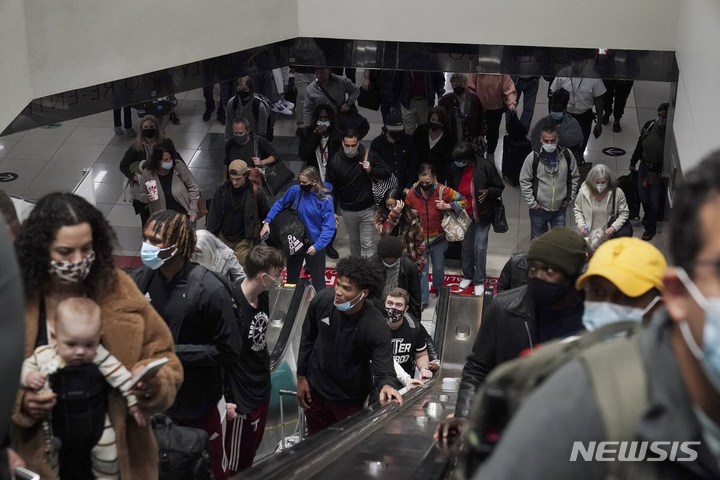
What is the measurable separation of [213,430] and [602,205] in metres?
5.91

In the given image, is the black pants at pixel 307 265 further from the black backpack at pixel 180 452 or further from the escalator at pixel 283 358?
the black backpack at pixel 180 452

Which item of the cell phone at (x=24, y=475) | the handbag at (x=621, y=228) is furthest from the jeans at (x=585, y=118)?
the cell phone at (x=24, y=475)

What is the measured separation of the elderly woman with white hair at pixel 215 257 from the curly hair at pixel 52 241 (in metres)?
3.23

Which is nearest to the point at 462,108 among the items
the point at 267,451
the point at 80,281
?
the point at 267,451

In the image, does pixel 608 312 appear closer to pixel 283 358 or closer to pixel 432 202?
pixel 283 358

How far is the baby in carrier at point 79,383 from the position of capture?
10.7 feet

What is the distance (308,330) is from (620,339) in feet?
14.2

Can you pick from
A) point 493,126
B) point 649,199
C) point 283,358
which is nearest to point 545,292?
point 283,358

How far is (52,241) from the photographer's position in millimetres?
3404

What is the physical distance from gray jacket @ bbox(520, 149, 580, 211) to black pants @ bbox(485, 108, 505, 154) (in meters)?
2.65

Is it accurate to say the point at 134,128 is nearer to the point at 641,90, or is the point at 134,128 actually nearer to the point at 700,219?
the point at 641,90

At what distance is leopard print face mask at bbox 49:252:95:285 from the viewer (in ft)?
11.1

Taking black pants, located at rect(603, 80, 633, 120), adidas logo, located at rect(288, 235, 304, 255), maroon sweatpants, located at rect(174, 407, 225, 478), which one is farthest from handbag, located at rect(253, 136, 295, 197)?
maroon sweatpants, located at rect(174, 407, 225, 478)

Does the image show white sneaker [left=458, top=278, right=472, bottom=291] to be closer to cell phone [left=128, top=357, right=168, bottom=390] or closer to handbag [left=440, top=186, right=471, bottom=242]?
handbag [left=440, top=186, right=471, bottom=242]
